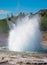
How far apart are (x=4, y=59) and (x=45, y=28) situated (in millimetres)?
59067

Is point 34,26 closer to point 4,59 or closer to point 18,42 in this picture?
point 18,42

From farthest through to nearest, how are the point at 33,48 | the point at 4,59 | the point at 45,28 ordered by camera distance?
the point at 45,28 < the point at 33,48 < the point at 4,59

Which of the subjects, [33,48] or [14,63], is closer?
[14,63]

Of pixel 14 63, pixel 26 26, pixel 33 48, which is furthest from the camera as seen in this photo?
pixel 26 26

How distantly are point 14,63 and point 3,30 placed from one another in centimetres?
6184

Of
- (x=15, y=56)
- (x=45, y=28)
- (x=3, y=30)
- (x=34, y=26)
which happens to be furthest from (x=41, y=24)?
(x=15, y=56)

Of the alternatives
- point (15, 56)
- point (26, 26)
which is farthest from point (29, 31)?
point (15, 56)

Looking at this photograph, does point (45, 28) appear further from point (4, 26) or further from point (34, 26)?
point (34, 26)

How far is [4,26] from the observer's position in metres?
91.3

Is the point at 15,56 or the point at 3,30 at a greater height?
the point at 3,30

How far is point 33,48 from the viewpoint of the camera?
38.6 metres

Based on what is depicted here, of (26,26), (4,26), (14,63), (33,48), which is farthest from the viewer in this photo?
(4,26)

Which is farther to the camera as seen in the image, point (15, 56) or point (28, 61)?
point (15, 56)

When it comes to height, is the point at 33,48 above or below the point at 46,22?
below
